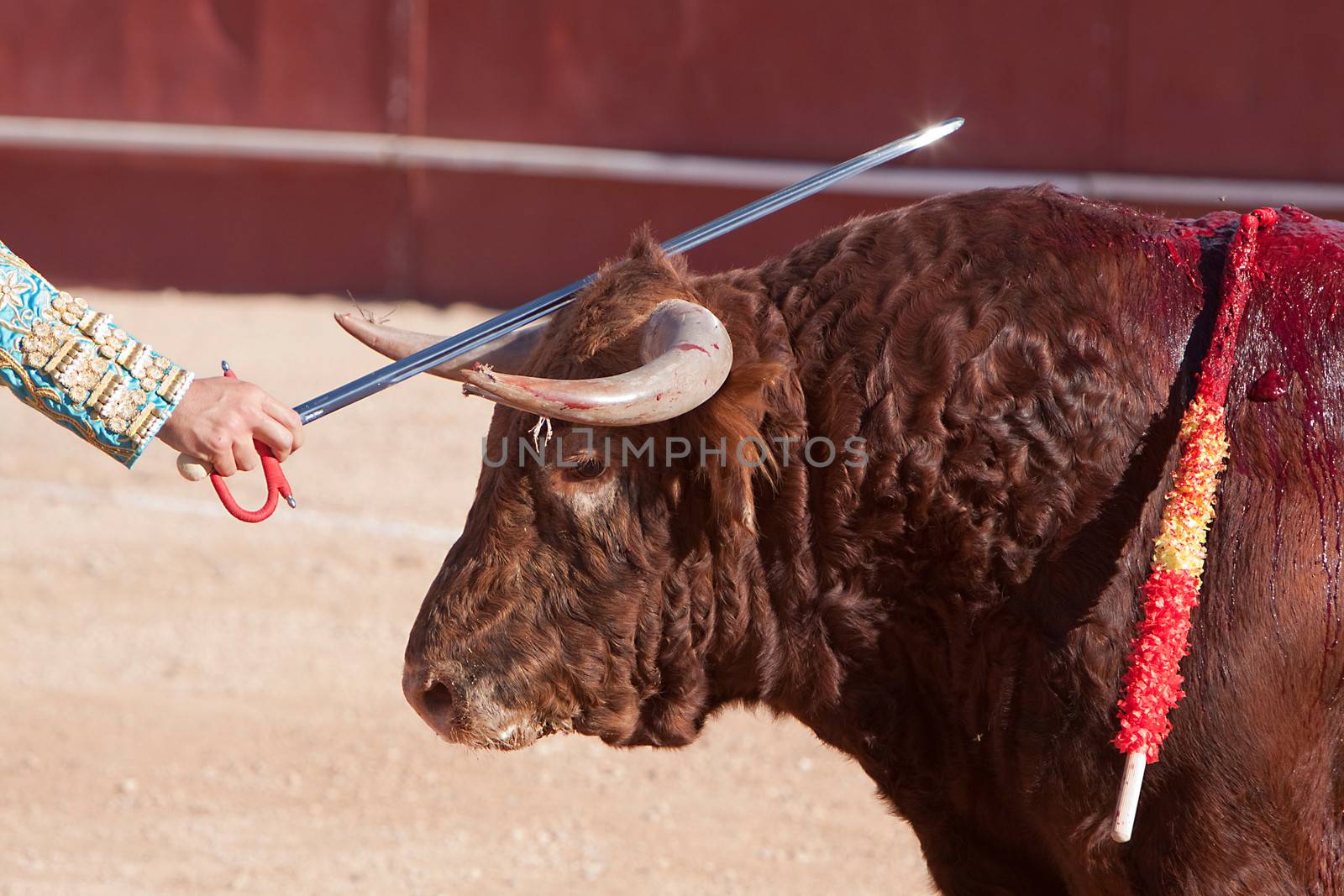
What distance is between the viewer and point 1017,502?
2.37 metres

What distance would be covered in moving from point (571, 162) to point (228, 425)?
856 cm

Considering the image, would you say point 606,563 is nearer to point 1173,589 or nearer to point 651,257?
point 651,257

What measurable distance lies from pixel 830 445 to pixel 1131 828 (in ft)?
2.33

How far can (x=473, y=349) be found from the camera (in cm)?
290

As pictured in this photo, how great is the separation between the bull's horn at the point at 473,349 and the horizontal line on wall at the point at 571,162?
6973 millimetres

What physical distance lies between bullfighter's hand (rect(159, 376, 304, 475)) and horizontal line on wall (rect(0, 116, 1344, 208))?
7.46 metres

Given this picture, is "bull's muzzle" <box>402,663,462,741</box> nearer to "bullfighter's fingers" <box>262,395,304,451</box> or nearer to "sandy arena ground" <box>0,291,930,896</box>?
"bullfighter's fingers" <box>262,395,304,451</box>

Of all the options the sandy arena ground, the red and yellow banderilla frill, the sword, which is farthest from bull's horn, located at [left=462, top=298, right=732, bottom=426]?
the sandy arena ground

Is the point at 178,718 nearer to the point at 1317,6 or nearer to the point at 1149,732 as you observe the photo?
the point at 1149,732

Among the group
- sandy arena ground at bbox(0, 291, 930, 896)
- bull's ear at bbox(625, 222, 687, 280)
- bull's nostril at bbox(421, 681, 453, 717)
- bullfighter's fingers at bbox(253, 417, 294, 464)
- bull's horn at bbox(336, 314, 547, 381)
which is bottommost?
sandy arena ground at bbox(0, 291, 930, 896)

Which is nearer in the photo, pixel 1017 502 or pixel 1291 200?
pixel 1017 502

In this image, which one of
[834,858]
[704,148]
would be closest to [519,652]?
[834,858]

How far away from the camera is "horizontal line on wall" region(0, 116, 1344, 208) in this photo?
9.46 m

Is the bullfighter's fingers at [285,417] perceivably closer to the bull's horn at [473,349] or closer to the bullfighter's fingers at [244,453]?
the bullfighter's fingers at [244,453]
